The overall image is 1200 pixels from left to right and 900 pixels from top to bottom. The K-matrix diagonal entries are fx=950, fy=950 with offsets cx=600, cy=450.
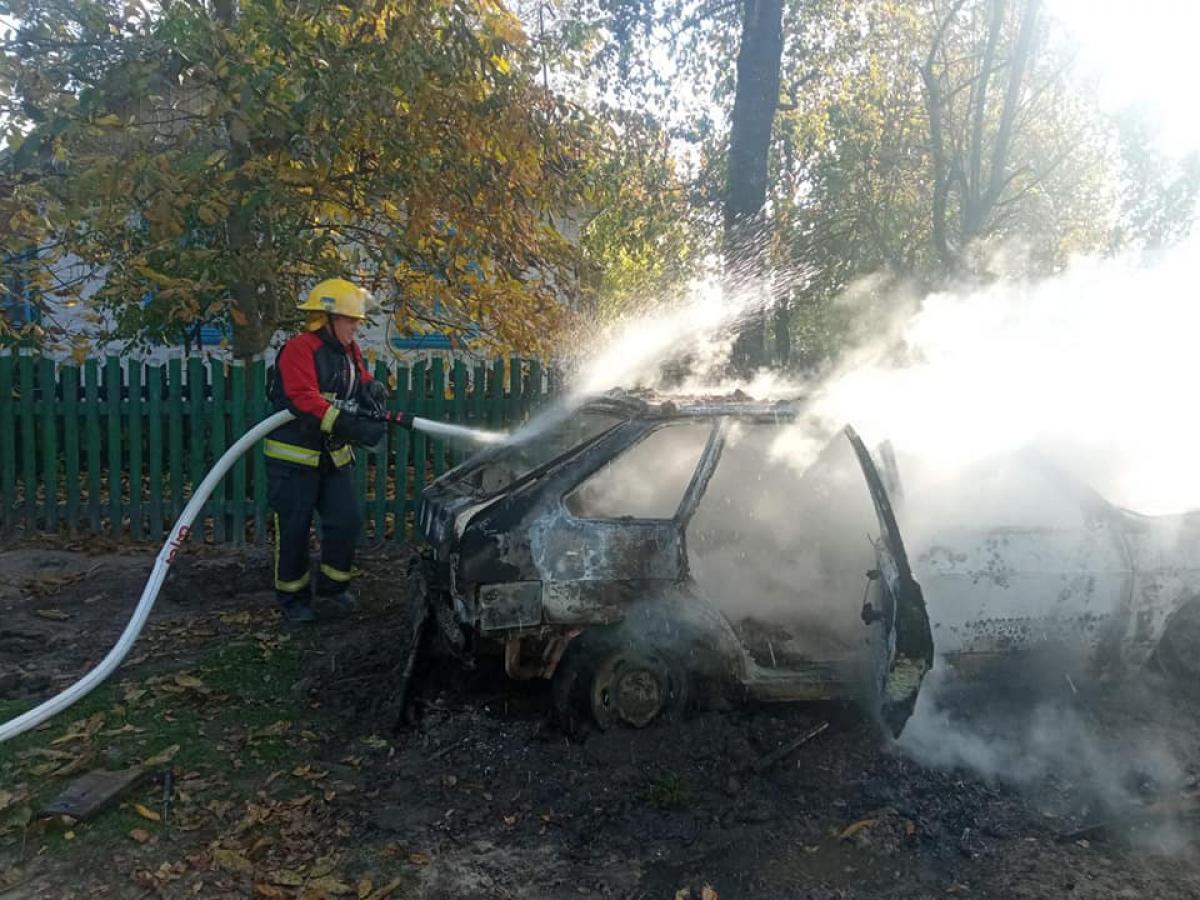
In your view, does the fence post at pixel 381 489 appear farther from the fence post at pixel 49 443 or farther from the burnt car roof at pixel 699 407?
the burnt car roof at pixel 699 407

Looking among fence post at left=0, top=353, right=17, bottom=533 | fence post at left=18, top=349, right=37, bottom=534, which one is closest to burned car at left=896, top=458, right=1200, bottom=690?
fence post at left=18, top=349, right=37, bottom=534

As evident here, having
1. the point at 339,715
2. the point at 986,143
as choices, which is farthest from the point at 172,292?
the point at 986,143

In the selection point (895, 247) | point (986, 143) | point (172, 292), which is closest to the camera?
point (172, 292)

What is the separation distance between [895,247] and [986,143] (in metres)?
3.30

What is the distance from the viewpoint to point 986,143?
542 inches

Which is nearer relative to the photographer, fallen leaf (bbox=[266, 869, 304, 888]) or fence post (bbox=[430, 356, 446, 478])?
fallen leaf (bbox=[266, 869, 304, 888])

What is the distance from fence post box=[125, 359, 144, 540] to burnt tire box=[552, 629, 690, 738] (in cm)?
547

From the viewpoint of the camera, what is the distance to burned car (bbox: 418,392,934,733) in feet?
12.8

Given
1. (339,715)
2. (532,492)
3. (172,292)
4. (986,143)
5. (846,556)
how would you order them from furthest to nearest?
(986,143) < (172,292) < (846,556) < (339,715) < (532,492)

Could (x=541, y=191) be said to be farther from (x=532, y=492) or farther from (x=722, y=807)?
(x=722, y=807)

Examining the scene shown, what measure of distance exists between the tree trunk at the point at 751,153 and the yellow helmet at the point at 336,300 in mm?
4446

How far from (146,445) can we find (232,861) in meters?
5.99

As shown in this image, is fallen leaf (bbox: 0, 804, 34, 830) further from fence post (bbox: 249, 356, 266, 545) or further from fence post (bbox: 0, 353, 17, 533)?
fence post (bbox: 0, 353, 17, 533)

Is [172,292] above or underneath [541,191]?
underneath
